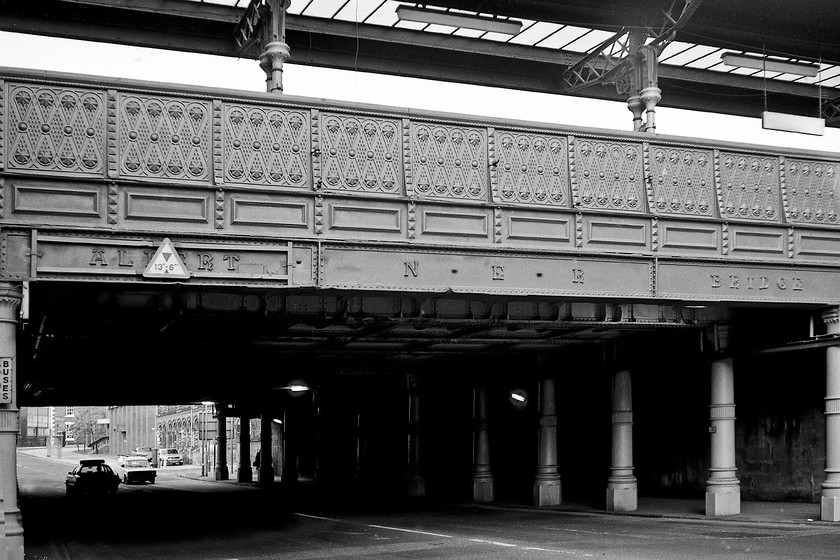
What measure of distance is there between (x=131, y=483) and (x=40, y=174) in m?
43.4

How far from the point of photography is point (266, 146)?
18188 millimetres

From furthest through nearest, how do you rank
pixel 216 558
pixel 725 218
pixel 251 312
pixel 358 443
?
pixel 358 443 < pixel 725 218 < pixel 251 312 < pixel 216 558

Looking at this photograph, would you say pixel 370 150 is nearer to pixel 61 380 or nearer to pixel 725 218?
pixel 725 218

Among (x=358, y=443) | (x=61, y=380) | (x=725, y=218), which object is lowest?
(x=358, y=443)

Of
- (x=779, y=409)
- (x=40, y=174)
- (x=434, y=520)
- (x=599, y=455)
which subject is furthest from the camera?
(x=599, y=455)

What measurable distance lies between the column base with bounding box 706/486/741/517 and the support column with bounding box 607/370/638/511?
3.04 meters

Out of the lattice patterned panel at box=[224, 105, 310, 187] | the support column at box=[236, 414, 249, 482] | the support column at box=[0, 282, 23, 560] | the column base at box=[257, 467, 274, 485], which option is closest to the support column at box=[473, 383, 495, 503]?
the lattice patterned panel at box=[224, 105, 310, 187]

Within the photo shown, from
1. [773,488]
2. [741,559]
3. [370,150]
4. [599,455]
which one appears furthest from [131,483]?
[741,559]

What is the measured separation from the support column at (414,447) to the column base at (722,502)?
569 inches

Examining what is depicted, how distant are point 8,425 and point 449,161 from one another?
8914mm

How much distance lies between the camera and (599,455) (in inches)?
1384

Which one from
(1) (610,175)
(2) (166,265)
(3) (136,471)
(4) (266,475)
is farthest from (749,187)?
(3) (136,471)

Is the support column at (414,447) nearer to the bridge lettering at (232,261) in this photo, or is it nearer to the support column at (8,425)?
the bridge lettering at (232,261)

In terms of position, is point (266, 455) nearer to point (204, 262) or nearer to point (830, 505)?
point (830, 505)
